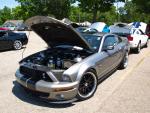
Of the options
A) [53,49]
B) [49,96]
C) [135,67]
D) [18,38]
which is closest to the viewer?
[49,96]

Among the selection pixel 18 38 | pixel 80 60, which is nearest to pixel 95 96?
pixel 80 60

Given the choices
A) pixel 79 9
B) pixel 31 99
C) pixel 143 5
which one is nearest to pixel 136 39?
pixel 31 99

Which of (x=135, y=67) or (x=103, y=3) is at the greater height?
(x=103, y=3)

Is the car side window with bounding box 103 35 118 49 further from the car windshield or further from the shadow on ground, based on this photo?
the shadow on ground

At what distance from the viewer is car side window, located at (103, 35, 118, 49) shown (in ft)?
24.6

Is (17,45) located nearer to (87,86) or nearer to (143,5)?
(87,86)

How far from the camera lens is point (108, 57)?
718 centimetres

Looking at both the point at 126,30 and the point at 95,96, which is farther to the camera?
the point at 126,30

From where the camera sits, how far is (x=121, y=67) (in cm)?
904

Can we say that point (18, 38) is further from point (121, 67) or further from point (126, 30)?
point (121, 67)

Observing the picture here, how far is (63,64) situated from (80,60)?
1.37ft

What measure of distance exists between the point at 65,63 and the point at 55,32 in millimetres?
1108

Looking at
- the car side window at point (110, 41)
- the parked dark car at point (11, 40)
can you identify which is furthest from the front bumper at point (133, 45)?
the parked dark car at point (11, 40)

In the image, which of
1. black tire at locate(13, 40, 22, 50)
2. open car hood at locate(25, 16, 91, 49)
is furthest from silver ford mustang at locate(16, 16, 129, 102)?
black tire at locate(13, 40, 22, 50)
